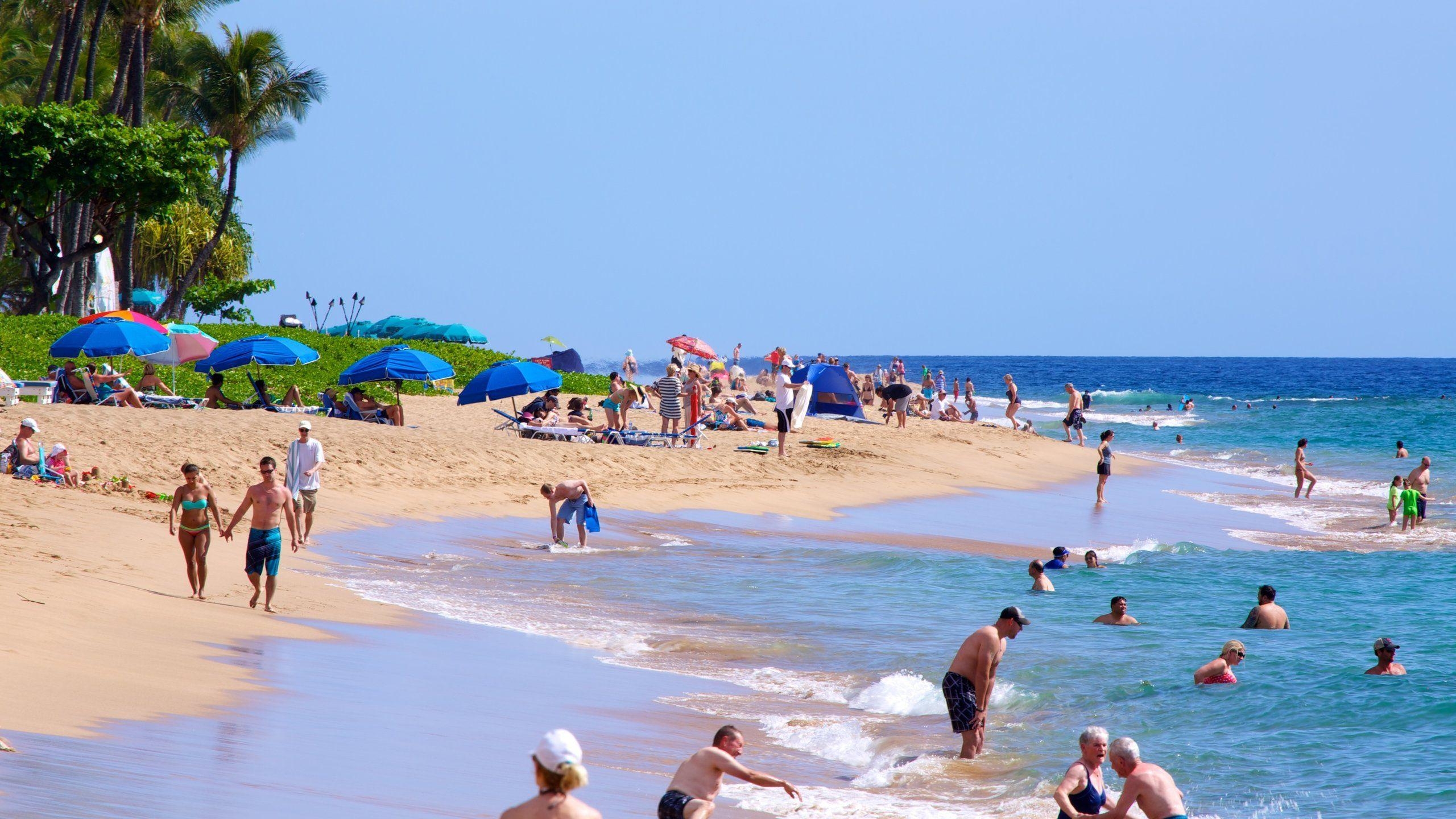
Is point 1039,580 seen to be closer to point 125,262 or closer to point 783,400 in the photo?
point 783,400


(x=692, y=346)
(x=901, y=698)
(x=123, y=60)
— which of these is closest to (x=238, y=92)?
(x=123, y=60)

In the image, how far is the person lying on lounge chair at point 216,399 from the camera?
2275cm

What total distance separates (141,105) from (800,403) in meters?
20.2

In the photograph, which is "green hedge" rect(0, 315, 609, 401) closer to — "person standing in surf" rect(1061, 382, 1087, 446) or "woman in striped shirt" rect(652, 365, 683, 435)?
"woman in striped shirt" rect(652, 365, 683, 435)

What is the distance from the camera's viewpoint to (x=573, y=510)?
15.9 m

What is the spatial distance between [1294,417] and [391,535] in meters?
48.3

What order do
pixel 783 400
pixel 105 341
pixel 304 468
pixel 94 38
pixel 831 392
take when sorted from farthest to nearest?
pixel 94 38 → pixel 831 392 → pixel 783 400 → pixel 105 341 → pixel 304 468

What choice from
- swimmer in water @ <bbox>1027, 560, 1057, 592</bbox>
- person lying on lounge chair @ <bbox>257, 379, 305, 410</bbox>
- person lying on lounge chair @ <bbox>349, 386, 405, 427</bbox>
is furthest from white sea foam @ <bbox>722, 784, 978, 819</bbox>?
person lying on lounge chair @ <bbox>257, 379, 305, 410</bbox>

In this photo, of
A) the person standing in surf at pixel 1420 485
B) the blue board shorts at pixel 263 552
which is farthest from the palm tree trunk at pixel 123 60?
the person standing in surf at pixel 1420 485

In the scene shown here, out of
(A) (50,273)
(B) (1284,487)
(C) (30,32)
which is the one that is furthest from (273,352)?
(C) (30,32)

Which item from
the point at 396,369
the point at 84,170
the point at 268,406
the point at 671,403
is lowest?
the point at 268,406

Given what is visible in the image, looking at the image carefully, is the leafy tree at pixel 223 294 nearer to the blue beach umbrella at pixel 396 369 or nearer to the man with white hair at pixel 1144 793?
the blue beach umbrella at pixel 396 369

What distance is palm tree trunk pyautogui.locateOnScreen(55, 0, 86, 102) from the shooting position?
3128 cm

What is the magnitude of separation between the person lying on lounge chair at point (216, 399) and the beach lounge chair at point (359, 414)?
6.31 ft
